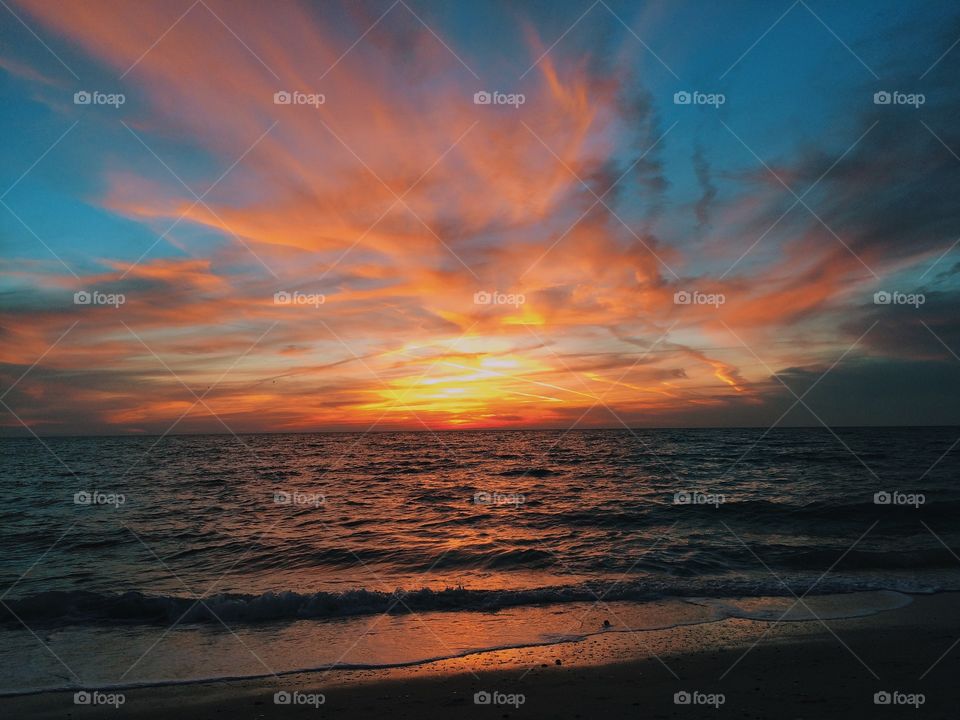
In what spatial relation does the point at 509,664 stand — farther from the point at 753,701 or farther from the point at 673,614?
the point at 673,614

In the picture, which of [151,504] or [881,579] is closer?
[881,579]

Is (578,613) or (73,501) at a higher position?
(73,501)

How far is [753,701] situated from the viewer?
6309mm

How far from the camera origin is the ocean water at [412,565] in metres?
9.10

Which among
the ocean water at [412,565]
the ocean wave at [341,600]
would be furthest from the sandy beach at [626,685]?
the ocean wave at [341,600]

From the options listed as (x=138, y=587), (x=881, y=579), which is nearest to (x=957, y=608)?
(x=881, y=579)

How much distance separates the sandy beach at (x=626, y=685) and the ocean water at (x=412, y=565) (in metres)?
0.68

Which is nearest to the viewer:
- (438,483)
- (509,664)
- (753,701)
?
(753,701)

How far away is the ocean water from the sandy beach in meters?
0.68

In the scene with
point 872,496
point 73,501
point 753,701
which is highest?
point 73,501

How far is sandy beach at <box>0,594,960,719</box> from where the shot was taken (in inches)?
246

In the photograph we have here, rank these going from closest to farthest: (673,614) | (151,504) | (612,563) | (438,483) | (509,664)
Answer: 1. (509,664)
2. (673,614)
3. (612,563)
4. (151,504)
5. (438,483)

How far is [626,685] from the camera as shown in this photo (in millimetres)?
6859

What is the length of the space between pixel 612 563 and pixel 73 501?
84.8 ft
